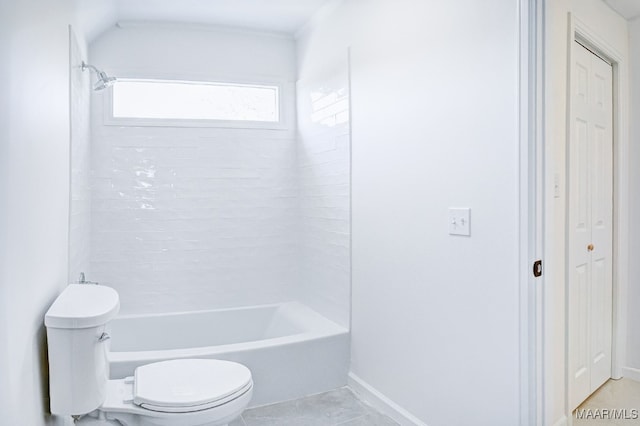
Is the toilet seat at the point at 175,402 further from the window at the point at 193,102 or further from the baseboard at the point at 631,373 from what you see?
the baseboard at the point at 631,373

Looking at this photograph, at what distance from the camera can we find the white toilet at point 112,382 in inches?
59.6

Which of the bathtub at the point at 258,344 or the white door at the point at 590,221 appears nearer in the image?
the white door at the point at 590,221

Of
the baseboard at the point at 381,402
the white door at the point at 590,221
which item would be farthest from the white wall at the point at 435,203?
the white door at the point at 590,221

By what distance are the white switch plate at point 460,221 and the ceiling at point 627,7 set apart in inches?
64.4

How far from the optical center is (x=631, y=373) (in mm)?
2877

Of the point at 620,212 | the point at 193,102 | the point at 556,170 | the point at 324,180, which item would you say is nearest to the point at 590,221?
the point at 620,212

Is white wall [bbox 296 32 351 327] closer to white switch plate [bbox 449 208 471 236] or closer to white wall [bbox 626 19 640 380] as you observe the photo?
white switch plate [bbox 449 208 471 236]

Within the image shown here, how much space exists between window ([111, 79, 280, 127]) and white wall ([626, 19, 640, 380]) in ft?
7.80

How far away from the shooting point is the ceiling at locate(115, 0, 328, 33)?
301 cm

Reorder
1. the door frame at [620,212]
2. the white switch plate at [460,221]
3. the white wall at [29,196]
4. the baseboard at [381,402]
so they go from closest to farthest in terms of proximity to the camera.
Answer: the white wall at [29,196], the white switch plate at [460,221], the baseboard at [381,402], the door frame at [620,212]

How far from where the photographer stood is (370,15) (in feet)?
8.50

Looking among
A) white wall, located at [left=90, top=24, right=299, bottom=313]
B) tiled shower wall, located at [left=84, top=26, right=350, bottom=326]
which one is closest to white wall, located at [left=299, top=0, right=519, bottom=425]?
tiled shower wall, located at [left=84, top=26, right=350, bottom=326]

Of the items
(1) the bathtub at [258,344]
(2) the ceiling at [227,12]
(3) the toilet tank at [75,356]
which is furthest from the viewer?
(2) the ceiling at [227,12]

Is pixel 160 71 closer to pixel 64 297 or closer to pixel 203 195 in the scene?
pixel 203 195
